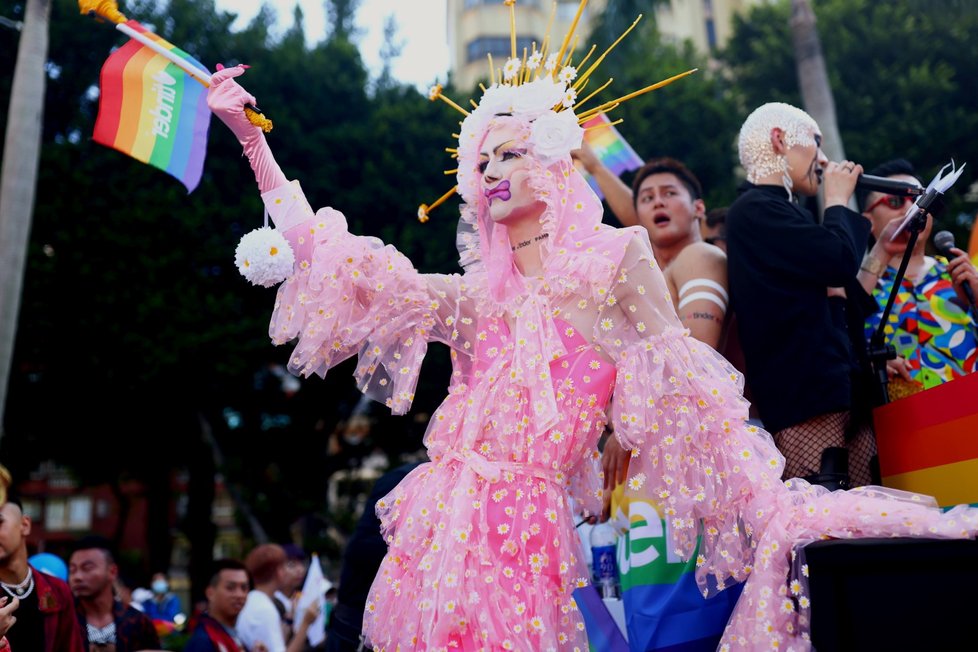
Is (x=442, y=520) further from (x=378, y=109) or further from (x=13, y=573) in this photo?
(x=378, y=109)

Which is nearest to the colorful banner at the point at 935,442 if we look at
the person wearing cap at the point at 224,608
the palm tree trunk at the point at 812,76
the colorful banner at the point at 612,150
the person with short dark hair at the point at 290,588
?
the colorful banner at the point at 612,150

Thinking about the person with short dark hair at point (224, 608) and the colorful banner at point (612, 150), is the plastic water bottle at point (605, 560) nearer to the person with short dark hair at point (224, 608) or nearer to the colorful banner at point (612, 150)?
the person with short dark hair at point (224, 608)

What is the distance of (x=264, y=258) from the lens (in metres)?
2.68

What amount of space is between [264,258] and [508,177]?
0.89 m

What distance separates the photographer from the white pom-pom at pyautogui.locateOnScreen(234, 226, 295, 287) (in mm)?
2678

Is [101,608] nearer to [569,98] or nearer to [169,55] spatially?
[169,55]

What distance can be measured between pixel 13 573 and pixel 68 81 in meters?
13.3

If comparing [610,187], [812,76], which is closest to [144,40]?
[610,187]

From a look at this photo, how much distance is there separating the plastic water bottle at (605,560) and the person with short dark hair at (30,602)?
2303 millimetres

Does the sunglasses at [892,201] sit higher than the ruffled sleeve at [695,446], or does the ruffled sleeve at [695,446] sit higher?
the sunglasses at [892,201]

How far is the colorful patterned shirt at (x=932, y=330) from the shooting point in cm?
396

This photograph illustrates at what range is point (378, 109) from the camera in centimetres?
1712

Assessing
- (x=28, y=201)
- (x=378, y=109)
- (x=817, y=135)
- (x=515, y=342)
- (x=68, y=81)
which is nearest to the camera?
(x=515, y=342)

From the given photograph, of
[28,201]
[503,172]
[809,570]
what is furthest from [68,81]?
[809,570]
